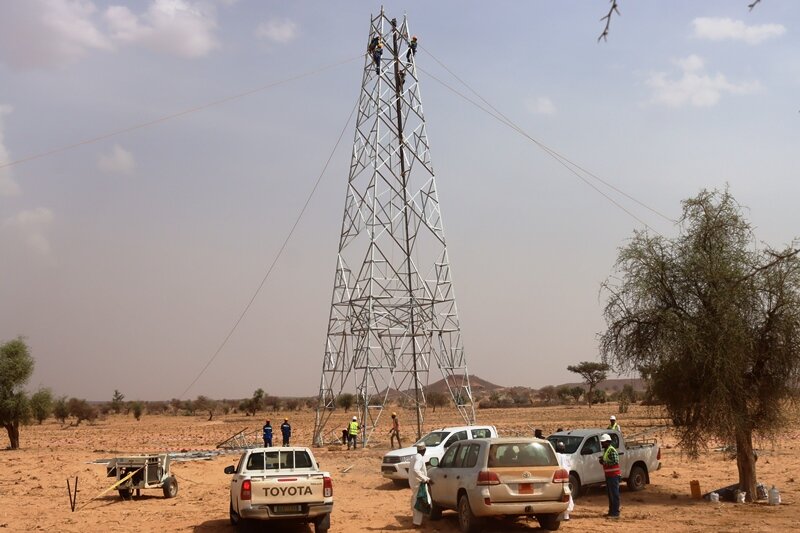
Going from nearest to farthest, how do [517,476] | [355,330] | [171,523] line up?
[517,476], [171,523], [355,330]

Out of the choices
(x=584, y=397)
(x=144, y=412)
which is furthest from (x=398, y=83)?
(x=144, y=412)

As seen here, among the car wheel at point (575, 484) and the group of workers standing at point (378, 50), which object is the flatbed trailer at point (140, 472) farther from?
the group of workers standing at point (378, 50)

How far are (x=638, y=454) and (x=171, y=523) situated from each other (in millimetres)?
12235

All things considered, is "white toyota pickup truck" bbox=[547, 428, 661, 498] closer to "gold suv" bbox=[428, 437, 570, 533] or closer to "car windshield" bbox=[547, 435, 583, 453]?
"car windshield" bbox=[547, 435, 583, 453]

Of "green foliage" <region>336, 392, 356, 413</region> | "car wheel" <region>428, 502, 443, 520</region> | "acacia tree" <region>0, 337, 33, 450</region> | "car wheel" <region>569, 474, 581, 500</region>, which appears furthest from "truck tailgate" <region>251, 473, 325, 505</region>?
A: "green foliage" <region>336, 392, 356, 413</region>

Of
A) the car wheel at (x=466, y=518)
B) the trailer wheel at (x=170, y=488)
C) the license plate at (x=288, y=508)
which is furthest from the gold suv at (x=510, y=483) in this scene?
the trailer wheel at (x=170, y=488)

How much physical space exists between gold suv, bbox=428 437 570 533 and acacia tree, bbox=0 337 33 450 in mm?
36415

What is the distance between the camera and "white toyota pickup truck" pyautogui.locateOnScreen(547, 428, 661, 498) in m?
21.1

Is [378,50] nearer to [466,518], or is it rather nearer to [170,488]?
[170,488]

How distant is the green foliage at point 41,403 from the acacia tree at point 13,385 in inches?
22.0

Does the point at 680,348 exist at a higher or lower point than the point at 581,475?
higher

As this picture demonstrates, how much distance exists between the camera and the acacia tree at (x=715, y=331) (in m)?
19.4

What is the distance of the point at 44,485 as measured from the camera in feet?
85.4

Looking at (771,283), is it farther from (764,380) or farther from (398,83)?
(398,83)
